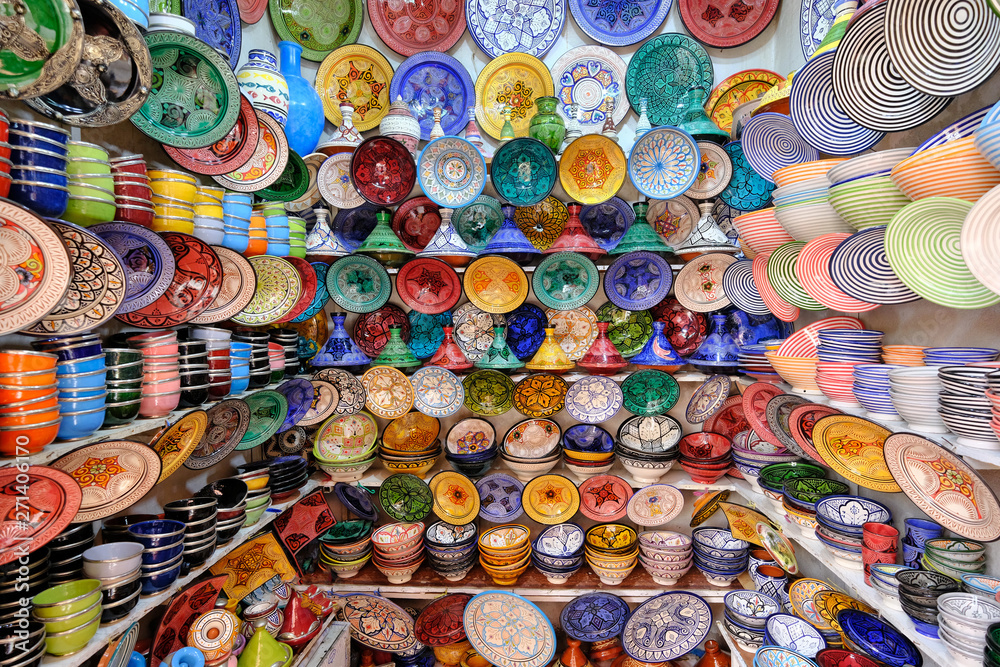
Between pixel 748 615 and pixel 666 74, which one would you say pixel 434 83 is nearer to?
pixel 666 74

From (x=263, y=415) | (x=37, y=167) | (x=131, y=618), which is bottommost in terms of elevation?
(x=131, y=618)

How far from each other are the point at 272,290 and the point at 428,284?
78 cm

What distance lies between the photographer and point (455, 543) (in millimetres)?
2418

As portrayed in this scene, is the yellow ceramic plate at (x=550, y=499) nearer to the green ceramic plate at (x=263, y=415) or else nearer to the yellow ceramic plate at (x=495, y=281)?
the yellow ceramic plate at (x=495, y=281)

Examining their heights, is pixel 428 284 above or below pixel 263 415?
above

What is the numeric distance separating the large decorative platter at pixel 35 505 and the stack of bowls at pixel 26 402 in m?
0.05

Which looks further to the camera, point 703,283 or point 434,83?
point 434,83

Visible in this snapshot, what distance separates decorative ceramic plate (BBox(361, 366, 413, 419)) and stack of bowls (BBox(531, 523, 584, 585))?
2.99 feet

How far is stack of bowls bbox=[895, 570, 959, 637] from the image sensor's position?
1186 millimetres

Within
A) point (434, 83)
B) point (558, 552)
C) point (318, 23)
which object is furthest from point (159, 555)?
point (318, 23)

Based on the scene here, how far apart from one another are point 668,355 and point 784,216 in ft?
2.85

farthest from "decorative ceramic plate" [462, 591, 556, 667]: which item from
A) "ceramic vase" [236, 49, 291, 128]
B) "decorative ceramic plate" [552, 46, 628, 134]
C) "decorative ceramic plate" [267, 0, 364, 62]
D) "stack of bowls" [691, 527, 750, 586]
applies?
"decorative ceramic plate" [267, 0, 364, 62]

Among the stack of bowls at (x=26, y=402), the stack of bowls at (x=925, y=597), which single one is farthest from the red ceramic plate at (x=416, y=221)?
the stack of bowls at (x=925, y=597)

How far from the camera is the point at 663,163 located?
90.2 inches
